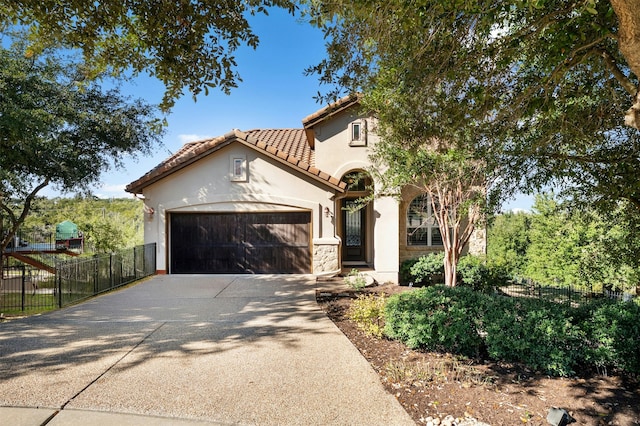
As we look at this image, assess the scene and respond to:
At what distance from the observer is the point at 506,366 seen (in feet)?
16.4

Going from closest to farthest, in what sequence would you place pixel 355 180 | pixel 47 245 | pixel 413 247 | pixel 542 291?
pixel 355 180 → pixel 542 291 → pixel 413 247 → pixel 47 245

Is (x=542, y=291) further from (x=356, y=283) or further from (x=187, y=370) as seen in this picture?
(x=187, y=370)

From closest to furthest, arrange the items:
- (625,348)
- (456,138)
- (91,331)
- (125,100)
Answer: (625,348), (91,331), (456,138), (125,100)

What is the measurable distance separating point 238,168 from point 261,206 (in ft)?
5.54

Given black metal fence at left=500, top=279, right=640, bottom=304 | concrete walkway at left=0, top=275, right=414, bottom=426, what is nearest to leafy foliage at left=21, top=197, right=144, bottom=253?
concrete walkway at left=0, top=275, right=414, bottom=426

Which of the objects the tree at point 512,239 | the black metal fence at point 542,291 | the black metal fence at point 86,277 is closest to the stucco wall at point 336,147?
the black metal fence at point 86,277

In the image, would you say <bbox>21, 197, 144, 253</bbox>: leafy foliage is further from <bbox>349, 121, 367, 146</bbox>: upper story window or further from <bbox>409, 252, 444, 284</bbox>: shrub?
<bbox>409, 252, 444, 284</bbox>: shrub

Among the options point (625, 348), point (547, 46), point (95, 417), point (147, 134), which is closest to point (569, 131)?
point (547, 46)

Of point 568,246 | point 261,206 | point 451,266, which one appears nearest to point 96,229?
point 261,206

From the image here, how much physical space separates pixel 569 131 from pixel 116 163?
546 inches

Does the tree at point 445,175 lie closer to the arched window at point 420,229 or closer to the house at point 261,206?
the house at point 261,206

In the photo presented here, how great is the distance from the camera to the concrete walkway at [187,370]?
3.59m

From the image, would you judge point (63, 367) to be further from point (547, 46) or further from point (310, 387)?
point (547, 46)

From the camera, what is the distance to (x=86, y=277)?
32.7ft
